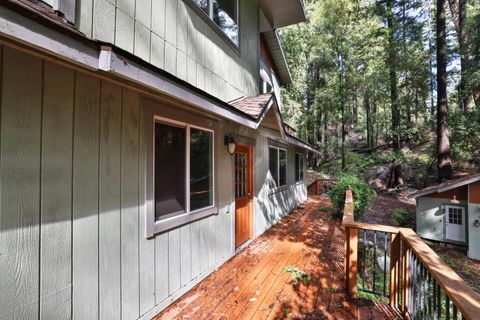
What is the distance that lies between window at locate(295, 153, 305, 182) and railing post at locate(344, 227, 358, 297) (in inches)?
277

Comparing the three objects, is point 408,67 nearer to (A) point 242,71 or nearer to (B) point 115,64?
(A) point 242,71

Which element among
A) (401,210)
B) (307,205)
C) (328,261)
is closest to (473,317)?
(328,261)

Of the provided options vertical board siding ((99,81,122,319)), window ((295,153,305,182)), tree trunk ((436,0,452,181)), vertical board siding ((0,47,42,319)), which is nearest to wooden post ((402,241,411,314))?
vertical board siding ((99,81,122,319))

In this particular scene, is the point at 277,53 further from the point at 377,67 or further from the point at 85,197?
the point at 377,67

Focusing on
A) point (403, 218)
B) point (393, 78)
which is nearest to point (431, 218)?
point (403, 218)

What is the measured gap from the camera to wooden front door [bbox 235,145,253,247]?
511 cm

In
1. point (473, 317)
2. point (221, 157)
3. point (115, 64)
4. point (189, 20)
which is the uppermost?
point (189, 20)

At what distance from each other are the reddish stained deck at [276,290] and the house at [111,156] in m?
0.26

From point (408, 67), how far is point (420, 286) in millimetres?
16276

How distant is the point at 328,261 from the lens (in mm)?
4512

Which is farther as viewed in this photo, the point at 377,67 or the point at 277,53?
the point at 377,67

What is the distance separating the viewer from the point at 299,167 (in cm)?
1084

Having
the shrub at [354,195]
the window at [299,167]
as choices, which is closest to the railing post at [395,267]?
the shrub at [354,195]

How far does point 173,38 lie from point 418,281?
4.08 meters
